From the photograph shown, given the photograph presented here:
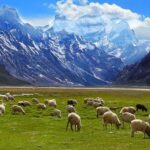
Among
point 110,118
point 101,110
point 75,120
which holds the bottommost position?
point 75,120

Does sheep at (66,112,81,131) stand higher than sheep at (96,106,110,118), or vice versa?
sheep at (96,106,110,118)

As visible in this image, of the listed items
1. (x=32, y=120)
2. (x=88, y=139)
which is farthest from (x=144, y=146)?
(x=32, y=120)

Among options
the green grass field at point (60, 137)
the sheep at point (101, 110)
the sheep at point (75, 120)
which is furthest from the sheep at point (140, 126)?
the sheep at point (101, 110)

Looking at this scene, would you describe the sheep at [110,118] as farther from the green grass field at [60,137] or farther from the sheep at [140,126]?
the sheep at [140,126]

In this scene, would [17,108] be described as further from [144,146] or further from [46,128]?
[144,146]

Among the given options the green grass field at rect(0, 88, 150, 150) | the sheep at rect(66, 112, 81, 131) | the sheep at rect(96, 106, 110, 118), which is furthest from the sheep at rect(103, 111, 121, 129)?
the sheep at rect(96, 106, 110, 118)

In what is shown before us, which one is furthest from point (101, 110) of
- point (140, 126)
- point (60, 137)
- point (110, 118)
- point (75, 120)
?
point (60, 137)

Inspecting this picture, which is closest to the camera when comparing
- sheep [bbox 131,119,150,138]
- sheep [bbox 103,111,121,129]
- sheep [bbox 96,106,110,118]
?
sheep [bbox 131,119,150,138]

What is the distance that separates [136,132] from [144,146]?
28.7 feet

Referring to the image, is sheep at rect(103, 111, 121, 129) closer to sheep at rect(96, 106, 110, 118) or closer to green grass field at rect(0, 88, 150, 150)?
green grass field at rect(0, 88, 150, 150)

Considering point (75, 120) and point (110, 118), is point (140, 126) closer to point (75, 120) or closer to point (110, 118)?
point (110, 118)

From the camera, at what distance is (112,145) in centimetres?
3052

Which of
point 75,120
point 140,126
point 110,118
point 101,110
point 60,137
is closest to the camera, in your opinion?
point 60,137

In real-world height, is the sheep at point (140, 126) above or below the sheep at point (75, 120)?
below
